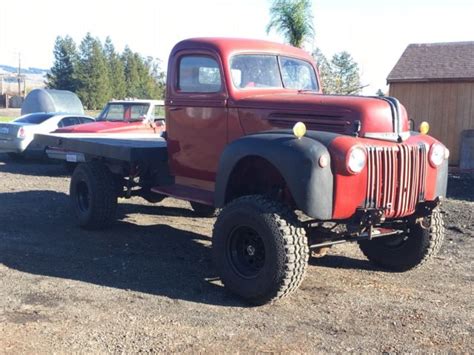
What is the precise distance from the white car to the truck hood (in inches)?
397

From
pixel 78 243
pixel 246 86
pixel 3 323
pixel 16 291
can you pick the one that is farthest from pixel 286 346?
pixel 78 243

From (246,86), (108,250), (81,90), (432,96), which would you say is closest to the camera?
(246,86)

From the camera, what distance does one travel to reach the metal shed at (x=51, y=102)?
2292 cm

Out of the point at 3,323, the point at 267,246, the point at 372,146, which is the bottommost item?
the point at 3,323

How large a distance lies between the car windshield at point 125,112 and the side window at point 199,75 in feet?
21.0

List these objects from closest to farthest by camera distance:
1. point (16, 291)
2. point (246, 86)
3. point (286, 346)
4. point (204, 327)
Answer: point (286, 346) < point (204, 327) < point (16, 291) < point (246, 86)

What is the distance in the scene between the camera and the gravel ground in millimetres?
4316

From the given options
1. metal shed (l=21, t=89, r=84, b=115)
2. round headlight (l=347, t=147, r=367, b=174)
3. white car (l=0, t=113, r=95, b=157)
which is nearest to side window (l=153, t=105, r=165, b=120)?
white car (l=0, t=113, r=95, b=157)

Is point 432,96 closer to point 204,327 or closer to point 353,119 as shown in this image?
point 353,119

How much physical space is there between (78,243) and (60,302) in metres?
2.08

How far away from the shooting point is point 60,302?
16.6ft

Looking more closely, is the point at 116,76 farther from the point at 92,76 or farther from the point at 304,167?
the point at 304,167

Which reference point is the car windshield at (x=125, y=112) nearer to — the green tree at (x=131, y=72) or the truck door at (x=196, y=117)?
the truck door at (x=196, y=117)

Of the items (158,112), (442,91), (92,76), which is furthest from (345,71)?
(92,76)
